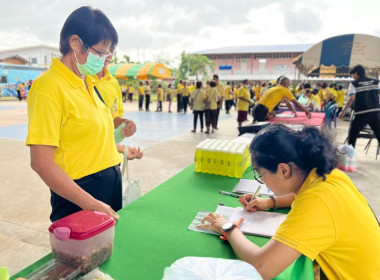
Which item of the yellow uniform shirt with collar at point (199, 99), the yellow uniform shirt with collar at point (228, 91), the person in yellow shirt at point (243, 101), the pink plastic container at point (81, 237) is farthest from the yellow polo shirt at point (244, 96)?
the pink plastic container at point (81, 237)

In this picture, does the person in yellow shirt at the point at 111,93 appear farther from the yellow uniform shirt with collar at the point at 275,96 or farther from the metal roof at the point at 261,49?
the metal roof at the point at 261,49

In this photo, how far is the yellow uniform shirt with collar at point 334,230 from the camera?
860 mm

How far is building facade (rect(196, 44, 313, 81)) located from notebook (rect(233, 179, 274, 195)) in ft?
110

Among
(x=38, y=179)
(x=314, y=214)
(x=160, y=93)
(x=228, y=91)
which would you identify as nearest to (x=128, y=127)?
(x=314, y=214)

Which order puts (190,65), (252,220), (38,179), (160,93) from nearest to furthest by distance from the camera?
(252,220) < (38,179) < (160,93) < (190,65)

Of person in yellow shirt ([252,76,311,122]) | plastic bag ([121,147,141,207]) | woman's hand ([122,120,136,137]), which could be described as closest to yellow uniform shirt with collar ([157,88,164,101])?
person in yellow shirt ([252,76,311,122])

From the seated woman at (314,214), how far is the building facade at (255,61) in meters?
34.4

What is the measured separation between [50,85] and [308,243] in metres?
1.04

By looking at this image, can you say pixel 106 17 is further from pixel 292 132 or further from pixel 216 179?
pixel 216 179

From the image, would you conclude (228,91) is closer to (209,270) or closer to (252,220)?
(252,220)

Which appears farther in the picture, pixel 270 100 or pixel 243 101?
pixel 243 101

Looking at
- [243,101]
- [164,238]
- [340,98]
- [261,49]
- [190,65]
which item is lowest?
[164,238]

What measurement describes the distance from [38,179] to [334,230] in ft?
13.1

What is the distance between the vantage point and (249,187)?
179cm
